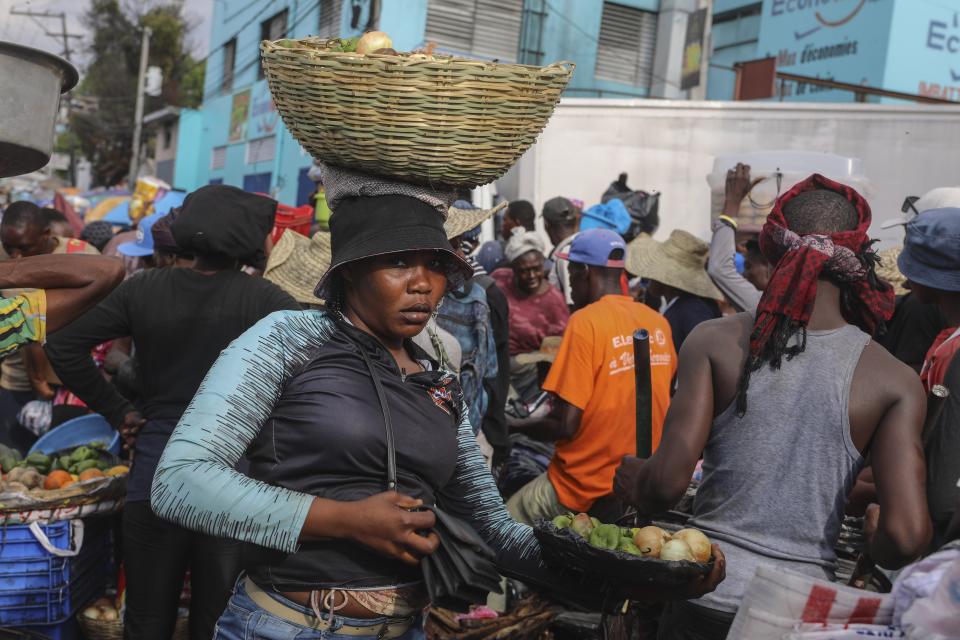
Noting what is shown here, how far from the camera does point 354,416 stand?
7.62 feet

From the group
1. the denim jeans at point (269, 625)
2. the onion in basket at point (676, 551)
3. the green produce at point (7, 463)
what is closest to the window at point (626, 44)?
the green produce at point (7, 463)

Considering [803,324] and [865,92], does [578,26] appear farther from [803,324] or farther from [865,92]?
[803,324]

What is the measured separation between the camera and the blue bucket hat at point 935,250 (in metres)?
3.35

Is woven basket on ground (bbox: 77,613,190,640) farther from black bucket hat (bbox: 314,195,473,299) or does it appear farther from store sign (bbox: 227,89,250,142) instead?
store sign (bbox: 227,89,250,142)

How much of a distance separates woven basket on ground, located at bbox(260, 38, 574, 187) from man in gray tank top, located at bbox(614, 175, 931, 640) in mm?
953

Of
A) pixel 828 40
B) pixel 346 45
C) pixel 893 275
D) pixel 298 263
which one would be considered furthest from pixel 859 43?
pixel 346 45

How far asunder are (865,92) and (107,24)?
41081mm

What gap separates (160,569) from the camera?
3955 millimetres

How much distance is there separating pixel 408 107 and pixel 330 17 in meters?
20.1

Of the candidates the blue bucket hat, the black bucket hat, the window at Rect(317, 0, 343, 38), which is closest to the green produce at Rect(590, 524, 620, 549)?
the black bucket hat

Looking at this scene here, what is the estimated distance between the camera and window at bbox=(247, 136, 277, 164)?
23000 mm

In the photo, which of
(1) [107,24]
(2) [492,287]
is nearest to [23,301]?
(2) [492,287]

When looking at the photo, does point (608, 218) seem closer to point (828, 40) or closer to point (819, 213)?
point (819, 213)

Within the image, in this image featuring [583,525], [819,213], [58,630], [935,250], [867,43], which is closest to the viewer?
[583,525]
